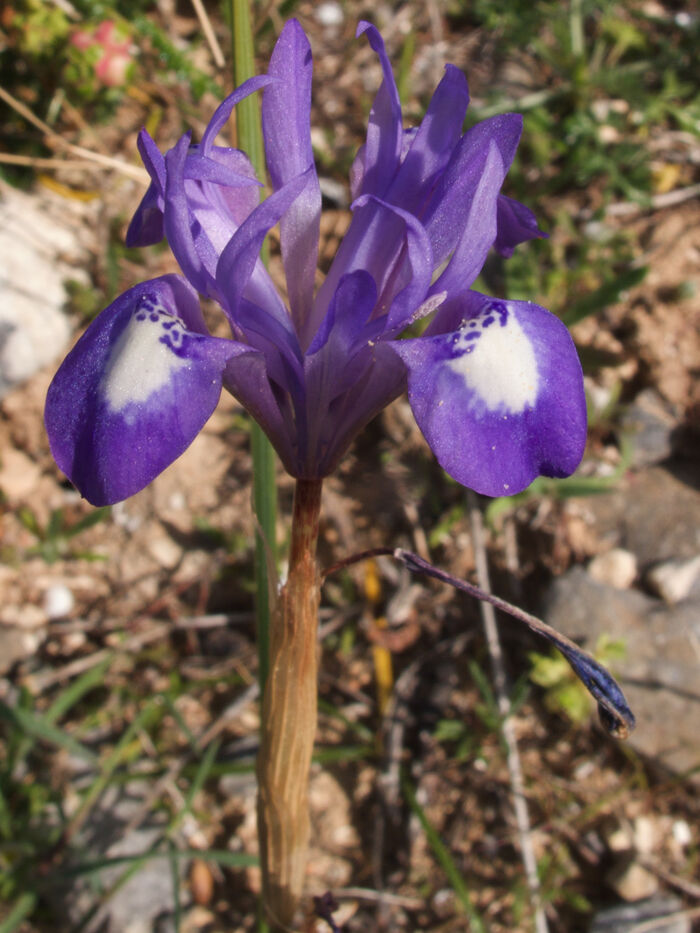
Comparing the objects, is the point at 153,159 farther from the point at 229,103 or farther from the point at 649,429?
the point at 649,429

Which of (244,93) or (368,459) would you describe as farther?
(368,459)

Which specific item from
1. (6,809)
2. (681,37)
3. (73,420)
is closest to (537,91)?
(681,37)

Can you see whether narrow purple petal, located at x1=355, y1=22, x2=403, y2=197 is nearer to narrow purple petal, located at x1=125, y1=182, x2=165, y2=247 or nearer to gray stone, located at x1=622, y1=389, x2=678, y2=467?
narrow purple petal, located at x1=125, y1=182, x2=165, y2=247

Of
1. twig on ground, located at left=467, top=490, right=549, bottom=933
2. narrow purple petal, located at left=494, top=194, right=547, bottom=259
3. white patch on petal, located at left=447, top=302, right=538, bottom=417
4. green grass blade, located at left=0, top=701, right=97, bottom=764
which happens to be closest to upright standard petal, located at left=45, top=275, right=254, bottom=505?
white patch on petal, located at left=447, top=302, right=538, bottom=417

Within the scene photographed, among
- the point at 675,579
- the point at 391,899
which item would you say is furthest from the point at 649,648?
the point at 391,899

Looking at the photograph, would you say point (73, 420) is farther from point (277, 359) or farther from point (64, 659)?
point (64, 659)

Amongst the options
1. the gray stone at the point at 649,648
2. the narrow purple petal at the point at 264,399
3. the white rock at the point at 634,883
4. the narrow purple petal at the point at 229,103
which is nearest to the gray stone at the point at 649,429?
the gray stone at the point at 649,648
